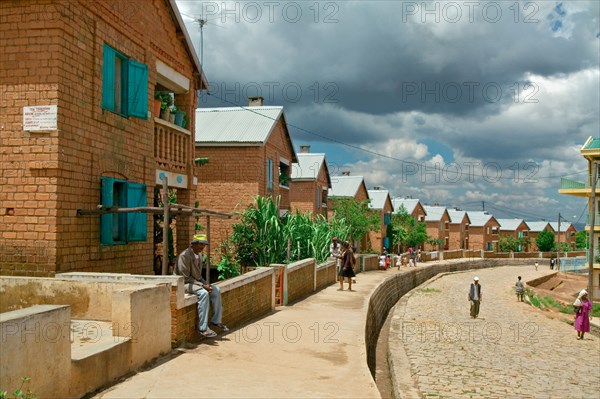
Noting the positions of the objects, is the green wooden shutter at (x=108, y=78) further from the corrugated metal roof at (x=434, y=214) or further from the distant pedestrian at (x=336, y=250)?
the corrugated metal roof at (x=434, y=214)

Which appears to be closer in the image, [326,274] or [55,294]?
[55,294]

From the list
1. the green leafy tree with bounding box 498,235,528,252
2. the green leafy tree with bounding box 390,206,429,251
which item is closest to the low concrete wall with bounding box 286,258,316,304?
the green leafy tree with bounding box 390,206,429,251

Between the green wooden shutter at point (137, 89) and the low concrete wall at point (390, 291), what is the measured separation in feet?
22.0

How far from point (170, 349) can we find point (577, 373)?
12.0 meters

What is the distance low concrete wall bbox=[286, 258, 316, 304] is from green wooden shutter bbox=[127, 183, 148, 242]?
4.65 metres

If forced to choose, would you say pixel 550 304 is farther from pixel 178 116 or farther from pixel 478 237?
pixel 478 237

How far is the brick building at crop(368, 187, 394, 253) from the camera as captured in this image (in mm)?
49375

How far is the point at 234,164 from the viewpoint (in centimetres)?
2431

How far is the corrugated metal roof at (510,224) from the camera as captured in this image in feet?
297

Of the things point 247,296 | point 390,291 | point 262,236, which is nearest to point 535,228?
point 390,291

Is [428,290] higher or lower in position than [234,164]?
lower

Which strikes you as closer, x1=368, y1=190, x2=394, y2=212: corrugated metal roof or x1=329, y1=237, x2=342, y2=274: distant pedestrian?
x1=329, y1=237, x2=342, y2=274: distant pedestrian

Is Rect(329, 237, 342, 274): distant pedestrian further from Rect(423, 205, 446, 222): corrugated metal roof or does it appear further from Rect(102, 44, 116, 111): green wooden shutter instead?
Rect(423, 205, 446, 222): corrugated metal roof

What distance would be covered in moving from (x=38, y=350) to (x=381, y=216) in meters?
46.4
